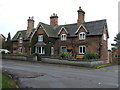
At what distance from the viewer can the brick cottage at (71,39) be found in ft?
98.3

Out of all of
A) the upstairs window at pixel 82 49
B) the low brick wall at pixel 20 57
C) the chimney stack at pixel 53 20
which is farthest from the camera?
the chimney stack at pixel 53 20

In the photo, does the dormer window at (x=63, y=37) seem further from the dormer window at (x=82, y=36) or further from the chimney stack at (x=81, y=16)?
the chimney stack at (x=81, y=16)

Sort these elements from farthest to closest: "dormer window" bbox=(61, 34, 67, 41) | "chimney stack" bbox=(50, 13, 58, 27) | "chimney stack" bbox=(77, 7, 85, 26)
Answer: "chimney stack" bbox=(50, 13, 58, 27), "dormer window" bbox=(61, 34, 67, 41), "chimney stack" bbox=(77, 7, 85, 26)

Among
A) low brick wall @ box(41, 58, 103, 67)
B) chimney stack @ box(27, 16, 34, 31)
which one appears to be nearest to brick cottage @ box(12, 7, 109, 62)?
chimney stack @ box(27, 16, 34, 31)

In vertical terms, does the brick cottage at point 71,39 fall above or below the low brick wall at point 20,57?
above

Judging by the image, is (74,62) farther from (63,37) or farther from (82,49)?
(63,37)

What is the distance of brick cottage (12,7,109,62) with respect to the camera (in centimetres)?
Answer: 2997

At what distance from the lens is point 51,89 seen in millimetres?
8641

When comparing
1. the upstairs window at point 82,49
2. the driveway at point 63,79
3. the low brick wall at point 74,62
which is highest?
the upstairs window at point 82,49

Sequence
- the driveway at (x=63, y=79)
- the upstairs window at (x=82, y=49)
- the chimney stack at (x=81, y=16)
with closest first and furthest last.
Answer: the driveway at (x=63, y=79), the upstairs window at (x=82, y=49), the chimney stack at (x=81, y=16)

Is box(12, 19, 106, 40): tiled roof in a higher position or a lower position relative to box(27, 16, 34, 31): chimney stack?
lower

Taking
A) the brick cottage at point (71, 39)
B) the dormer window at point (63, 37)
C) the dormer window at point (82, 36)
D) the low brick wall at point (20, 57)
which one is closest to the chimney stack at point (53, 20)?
the brick cottage at point (71, 39)

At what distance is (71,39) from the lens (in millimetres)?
32875

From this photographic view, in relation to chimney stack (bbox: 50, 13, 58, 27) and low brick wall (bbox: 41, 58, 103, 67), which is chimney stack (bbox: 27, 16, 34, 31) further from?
low brick wall (bbox: 41, 58, 103, 67)
